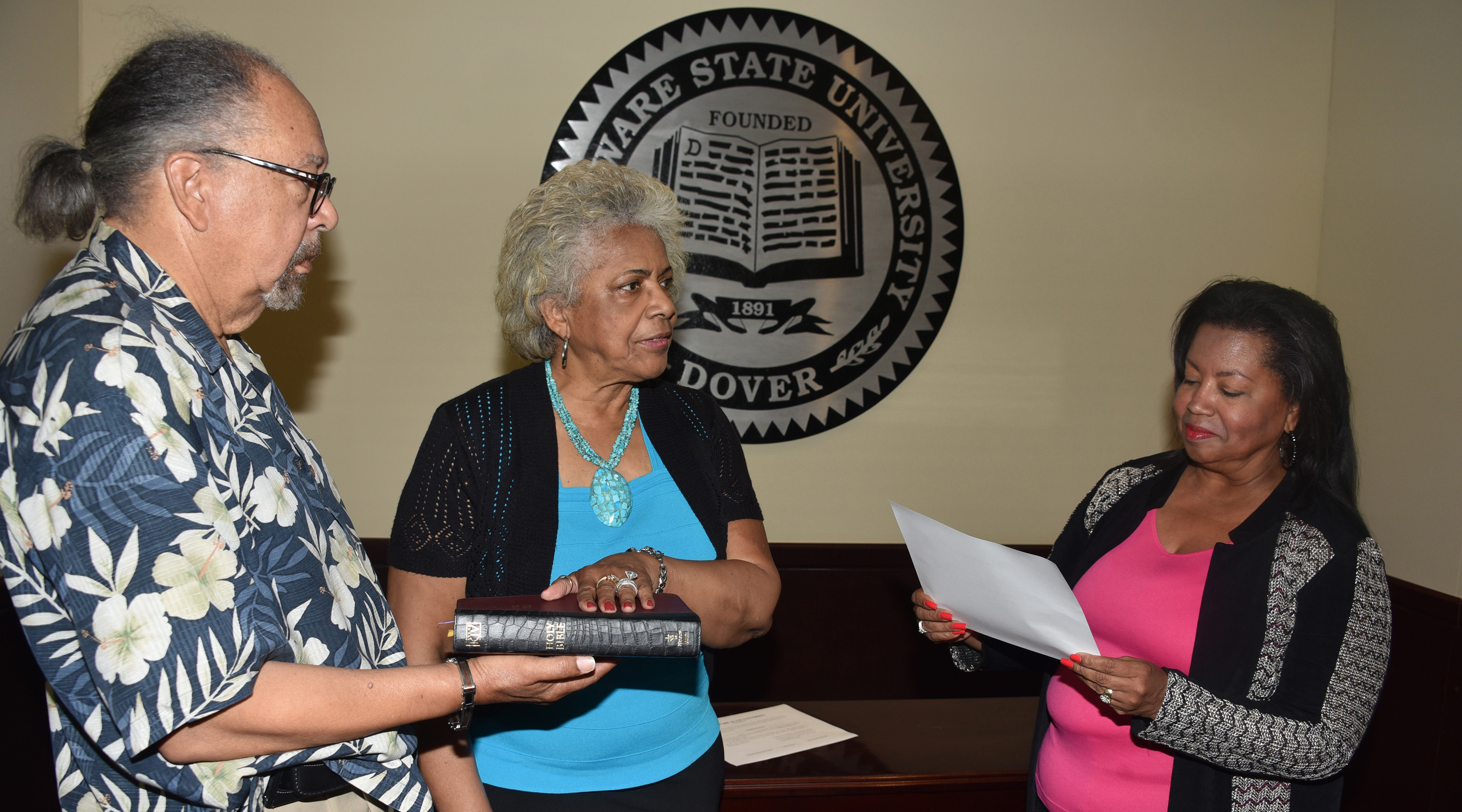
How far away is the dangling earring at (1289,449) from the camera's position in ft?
5.29

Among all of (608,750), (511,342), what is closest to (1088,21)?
(511,342)

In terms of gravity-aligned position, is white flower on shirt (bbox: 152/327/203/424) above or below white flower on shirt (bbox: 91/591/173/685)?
above

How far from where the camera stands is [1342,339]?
3.18m

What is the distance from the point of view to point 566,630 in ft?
3.46

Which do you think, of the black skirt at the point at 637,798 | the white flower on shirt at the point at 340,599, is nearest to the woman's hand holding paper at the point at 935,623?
the black skirt at the point at 637,798

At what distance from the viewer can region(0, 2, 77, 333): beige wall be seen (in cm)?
215

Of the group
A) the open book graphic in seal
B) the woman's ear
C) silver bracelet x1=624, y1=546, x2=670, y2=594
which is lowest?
silver bracelet x1=624, y1=546, x2=670, y2=594

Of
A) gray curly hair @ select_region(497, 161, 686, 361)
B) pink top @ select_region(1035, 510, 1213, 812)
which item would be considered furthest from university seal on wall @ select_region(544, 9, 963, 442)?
pink top @ select_region(1035, 510, 1213, 812)

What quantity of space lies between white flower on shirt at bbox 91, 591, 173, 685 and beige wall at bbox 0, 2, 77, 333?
1828 millimetres

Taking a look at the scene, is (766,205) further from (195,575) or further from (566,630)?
(195,575)

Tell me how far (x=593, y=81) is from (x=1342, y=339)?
2781mm

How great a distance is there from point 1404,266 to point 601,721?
2.94 m

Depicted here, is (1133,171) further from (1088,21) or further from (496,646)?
(496,646)

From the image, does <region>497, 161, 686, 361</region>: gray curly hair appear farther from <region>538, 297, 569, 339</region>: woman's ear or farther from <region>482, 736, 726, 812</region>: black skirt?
<region>482, 736, 726, 812</region>: black skirt
